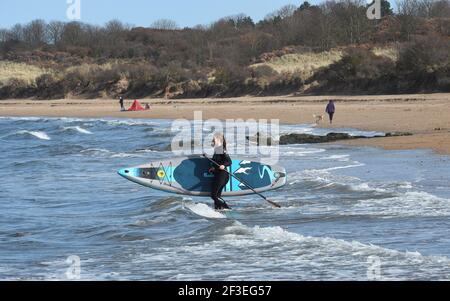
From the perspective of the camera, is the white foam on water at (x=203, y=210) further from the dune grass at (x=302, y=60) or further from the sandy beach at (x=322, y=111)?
the dune grass at (x=302, y=60)

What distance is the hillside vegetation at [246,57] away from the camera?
46500 mm

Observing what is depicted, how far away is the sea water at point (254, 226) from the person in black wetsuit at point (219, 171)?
41 centimetres

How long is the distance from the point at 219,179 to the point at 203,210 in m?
0.57

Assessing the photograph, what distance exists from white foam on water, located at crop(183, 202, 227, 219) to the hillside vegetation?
2892 centimetres

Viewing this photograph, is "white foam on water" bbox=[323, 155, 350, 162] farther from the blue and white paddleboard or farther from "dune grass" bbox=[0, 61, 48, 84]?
"dune grass" bbox=[0, 61, 48, 84]

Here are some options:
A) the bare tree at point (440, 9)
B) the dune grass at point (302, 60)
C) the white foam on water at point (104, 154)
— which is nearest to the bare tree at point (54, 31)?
the dune grass at point (302, 60)

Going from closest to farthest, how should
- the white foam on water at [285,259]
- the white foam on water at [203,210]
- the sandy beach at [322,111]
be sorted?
the white foam on water at [285,259] → the white foam on water at [203,210] → the sandy beach at [322,111]

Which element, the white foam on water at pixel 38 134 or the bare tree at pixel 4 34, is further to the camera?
the bare tree at pixel 4 34

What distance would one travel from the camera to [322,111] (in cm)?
3694

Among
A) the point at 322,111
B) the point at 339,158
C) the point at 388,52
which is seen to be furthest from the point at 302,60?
the point at 339,158

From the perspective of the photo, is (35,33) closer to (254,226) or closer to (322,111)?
(322,111)

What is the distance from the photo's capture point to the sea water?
31.9 feet
